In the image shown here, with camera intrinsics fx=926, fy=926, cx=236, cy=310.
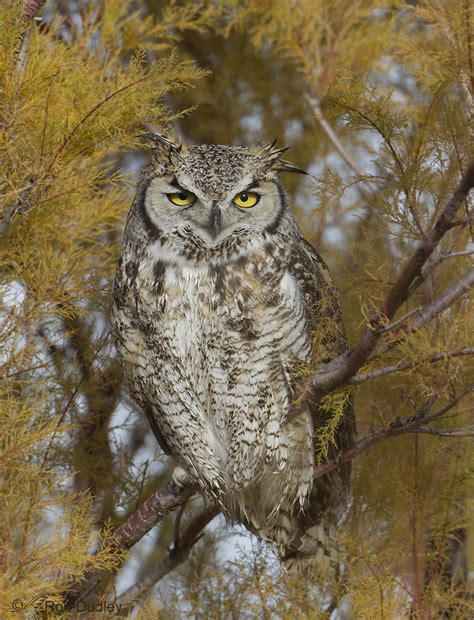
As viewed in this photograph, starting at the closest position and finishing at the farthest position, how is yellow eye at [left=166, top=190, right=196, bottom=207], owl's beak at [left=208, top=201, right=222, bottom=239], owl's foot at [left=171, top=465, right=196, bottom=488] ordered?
owl's beak at [left=208, top=201, right=222, bottom=239] < yellow eye at [left=166, top=190, right=196, bottom=207] < owl's foot at [left=171, top=465, right=196, bottom=488]

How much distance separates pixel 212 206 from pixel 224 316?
A: 0.33m

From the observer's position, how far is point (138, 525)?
2.72 metres

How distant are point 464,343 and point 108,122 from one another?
1145mm

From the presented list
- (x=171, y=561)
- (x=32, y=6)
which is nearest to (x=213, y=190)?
(x=32, y=6)

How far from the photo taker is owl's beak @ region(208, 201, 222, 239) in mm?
2697

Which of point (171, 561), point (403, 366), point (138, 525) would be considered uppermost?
point (403, 366)

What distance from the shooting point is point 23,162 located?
2506mm

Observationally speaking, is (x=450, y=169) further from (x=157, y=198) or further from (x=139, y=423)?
(x=139, y=423)

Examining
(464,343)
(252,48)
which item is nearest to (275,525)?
(464,343)

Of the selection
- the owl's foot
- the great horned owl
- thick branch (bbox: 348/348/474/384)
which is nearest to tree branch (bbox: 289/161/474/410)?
thick branch (bbox: 348/348/474/384)

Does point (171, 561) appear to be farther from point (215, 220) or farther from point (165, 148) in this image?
point (165, 148)

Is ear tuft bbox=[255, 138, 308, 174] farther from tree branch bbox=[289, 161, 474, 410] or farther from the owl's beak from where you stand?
tree branch bbox=[289, 161, 474, 410]

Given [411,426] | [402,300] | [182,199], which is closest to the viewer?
[402,300]

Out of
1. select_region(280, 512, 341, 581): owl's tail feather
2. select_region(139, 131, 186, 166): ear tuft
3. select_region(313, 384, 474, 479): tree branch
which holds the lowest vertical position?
select_region(280, 512, 341, 581): owl's tail feather
